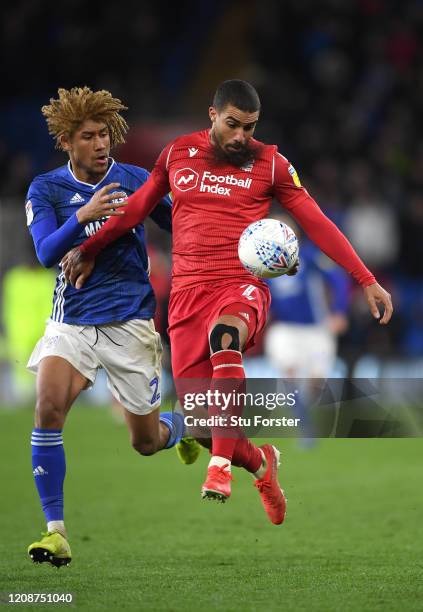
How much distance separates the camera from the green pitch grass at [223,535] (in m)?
4.98

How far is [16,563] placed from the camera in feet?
19.1

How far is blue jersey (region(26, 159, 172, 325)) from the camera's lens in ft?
18.9

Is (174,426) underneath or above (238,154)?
underneath

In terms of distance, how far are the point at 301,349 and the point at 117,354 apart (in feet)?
19.9

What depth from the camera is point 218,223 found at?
563cm

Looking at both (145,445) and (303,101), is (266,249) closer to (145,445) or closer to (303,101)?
(145,445)

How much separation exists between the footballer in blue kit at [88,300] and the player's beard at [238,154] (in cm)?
52

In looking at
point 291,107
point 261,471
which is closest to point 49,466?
point 261,471

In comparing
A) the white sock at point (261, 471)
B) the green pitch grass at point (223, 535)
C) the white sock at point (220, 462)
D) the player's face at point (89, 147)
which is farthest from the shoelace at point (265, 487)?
the player's face at point (89, 147)

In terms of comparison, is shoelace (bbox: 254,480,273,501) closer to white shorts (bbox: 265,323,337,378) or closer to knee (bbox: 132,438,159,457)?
knee (bbox: 132,438,159,457)

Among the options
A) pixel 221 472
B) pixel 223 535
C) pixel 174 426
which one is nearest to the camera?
pixel 221 472

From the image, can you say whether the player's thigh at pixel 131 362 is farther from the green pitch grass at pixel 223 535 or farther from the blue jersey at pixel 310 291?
the blue jersey at pixel 310 291

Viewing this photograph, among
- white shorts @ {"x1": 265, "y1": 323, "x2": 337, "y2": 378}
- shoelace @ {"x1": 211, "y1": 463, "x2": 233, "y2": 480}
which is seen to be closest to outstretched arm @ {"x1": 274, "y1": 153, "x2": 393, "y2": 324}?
shoelace @ {"x1": 211, "y1": 463, "x2": 233, "y2": 480}

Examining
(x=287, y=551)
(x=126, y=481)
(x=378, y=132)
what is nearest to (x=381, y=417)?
(x=287, y=551)
